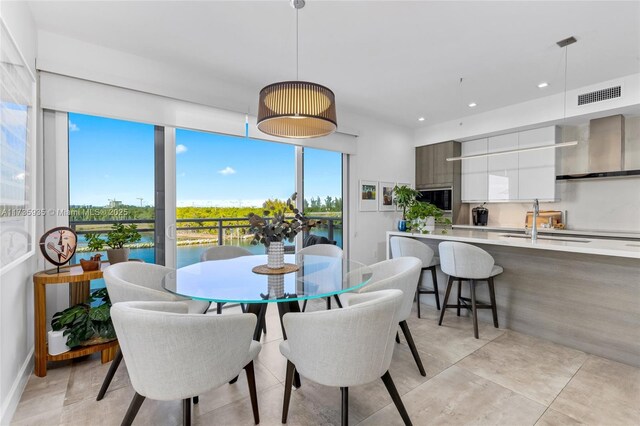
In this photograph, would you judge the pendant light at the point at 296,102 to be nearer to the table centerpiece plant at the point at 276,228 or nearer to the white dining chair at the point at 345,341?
the table centerpiece plant at the point at 276,228

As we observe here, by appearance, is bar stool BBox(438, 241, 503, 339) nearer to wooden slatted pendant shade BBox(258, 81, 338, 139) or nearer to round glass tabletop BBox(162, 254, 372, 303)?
round glass tabletop BBox(162, 254, 372, 303)

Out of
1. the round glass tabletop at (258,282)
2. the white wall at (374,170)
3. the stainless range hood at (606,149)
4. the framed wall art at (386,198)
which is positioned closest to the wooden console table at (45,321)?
the round glass tabletop at (258,282)

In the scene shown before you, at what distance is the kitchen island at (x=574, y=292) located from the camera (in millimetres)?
2328

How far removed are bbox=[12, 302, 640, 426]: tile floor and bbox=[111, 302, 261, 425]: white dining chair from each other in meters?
0.56

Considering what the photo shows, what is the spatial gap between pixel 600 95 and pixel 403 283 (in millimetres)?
3612

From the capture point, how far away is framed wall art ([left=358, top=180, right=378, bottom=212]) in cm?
471

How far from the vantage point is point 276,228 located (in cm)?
215

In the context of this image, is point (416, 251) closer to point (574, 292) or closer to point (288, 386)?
point (574, 292)

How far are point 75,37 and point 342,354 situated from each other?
327 cm

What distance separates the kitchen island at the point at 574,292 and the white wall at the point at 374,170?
1.70 meters

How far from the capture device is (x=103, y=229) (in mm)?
2896

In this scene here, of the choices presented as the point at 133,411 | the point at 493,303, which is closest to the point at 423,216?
the point at 493,303

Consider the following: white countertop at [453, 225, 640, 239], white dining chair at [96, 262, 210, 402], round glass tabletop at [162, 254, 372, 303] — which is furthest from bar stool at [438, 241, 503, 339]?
white dining chair at [96, 262, 210, 402]

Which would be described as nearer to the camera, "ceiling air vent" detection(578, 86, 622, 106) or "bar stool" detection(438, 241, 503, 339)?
"bar stool" detection(438, 241, 503, 339)
